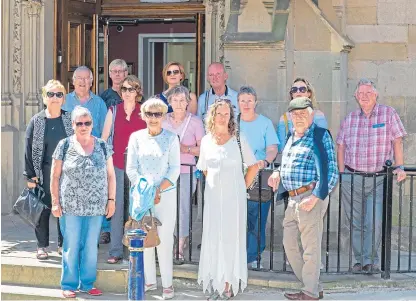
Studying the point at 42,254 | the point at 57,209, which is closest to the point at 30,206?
the point at 42,254

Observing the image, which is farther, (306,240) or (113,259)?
(113,259)

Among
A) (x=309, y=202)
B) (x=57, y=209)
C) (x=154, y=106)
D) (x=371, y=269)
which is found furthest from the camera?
(x=371, y=269)

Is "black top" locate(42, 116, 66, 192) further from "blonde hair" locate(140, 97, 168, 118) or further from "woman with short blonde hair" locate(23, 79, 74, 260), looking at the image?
"blonde hair" locate(140, 97, 168, 118)

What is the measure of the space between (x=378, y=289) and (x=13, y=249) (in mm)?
3682

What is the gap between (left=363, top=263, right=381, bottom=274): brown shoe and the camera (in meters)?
8.40

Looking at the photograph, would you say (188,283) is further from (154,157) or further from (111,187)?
(154,157)

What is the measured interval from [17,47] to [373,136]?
5.02 meters

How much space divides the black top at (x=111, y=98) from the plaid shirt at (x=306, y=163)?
2456 millimetres

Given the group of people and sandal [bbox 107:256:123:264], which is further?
sandal [bbox 107:256:123:264]

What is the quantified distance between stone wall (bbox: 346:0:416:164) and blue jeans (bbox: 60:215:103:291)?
12.6ft

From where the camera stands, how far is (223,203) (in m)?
7.68

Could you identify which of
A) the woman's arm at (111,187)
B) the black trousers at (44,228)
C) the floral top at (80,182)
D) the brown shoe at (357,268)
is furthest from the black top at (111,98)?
the brown shoe at (357,268)

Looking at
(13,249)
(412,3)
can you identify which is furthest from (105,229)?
(412,3)

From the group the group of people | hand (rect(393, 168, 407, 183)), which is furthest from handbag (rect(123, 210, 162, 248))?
hand (rect(393, 168, 407, 183))
